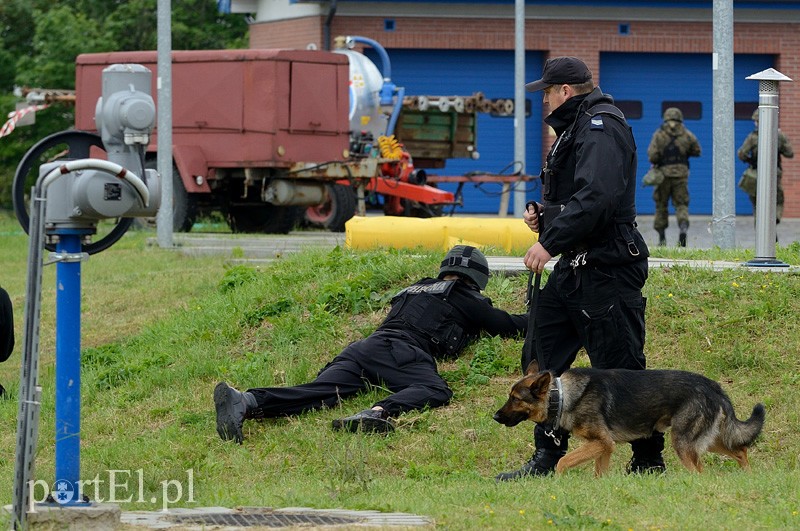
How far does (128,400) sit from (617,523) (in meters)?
4.78

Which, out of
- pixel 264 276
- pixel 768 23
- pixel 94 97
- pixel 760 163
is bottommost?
pixel 264 276

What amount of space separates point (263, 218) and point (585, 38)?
1099 centimetres

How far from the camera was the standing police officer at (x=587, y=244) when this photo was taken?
656 cm

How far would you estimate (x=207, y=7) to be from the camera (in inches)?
1345

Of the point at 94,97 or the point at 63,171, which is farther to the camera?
the point at 94,97

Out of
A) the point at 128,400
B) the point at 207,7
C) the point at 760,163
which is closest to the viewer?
the point at 128,400

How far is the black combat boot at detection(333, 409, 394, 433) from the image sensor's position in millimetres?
7789

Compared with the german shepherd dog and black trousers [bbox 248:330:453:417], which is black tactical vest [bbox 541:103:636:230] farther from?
black trousers [bbox 248:330:453:417]

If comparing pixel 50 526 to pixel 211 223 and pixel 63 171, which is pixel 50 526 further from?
pixel 211 223

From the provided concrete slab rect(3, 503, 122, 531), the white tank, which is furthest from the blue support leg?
the white tank

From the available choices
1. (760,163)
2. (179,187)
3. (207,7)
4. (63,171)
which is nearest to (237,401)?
(63,171)

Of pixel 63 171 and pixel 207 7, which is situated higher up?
pixel 207 7

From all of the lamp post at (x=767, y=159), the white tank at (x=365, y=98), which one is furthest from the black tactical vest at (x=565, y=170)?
the white tank at (x=365, y=98)

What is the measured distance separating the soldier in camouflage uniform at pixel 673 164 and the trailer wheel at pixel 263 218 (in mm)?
4960
